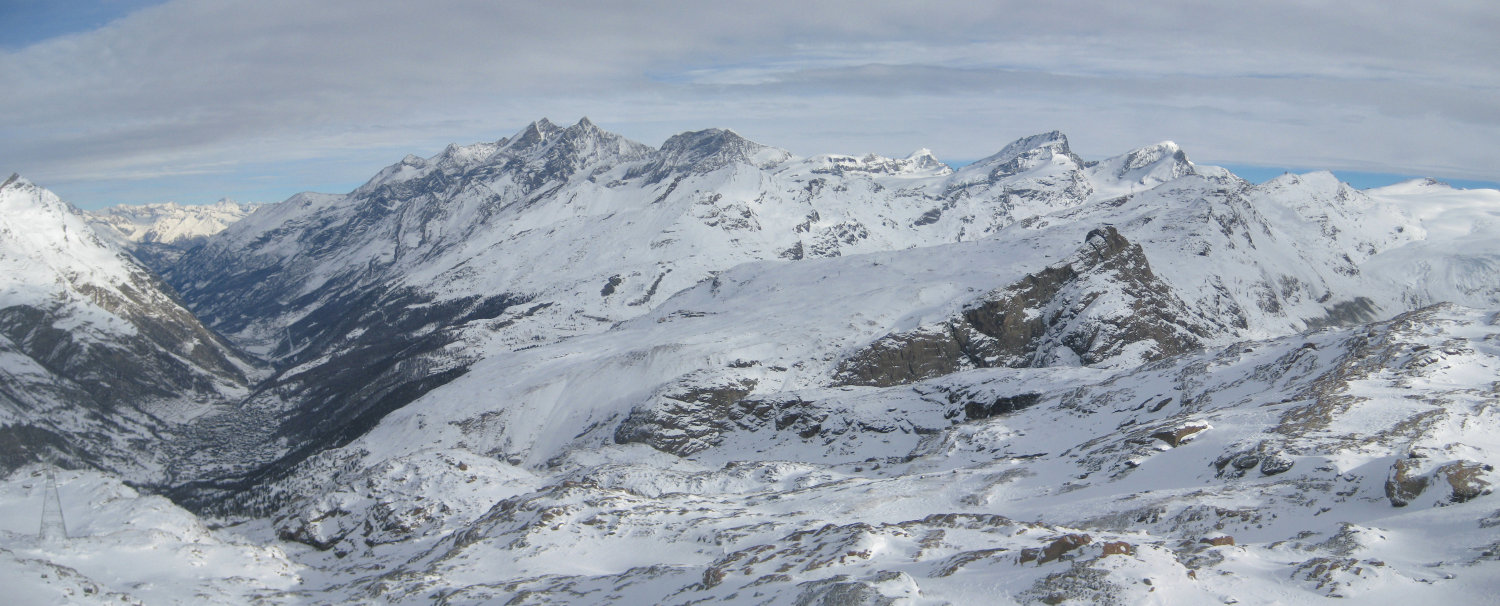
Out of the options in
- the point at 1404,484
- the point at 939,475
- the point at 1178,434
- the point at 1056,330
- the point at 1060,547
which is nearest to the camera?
the point at 1060,547

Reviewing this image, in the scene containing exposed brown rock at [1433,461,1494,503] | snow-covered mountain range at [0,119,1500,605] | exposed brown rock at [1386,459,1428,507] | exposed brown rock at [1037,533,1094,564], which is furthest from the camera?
exposed brown rock at [1386,459,1428,507]

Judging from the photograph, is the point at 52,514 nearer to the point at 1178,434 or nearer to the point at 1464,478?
the point at 1178,434

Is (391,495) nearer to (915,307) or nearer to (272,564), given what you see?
(272,564)

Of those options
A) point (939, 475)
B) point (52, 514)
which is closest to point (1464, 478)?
point (939, 475)

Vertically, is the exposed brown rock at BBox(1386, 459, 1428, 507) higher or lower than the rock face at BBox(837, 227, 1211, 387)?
higher

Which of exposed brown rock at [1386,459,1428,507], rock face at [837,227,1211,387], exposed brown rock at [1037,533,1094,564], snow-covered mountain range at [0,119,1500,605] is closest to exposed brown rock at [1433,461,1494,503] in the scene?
snow-covered mountain range at [0,119,1500,605]

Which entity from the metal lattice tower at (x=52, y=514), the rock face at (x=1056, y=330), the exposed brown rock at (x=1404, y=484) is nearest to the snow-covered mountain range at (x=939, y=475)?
the exposed brown rock at (x=1404, y=484)

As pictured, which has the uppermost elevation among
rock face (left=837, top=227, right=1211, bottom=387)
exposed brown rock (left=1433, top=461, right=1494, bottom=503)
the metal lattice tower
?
exposed brown rock (left=1433, top=461, right=1494, bottom=503)

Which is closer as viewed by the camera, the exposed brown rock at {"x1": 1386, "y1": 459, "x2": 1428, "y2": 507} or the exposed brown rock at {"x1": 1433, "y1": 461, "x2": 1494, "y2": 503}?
the exposed brown rock at {"x1": 1433, "y1": 461, "x2": 1494, "y2": 503}

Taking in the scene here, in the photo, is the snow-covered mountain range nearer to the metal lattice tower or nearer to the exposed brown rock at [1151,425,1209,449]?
the exposed brown rock at [1151,425,1209,449]
